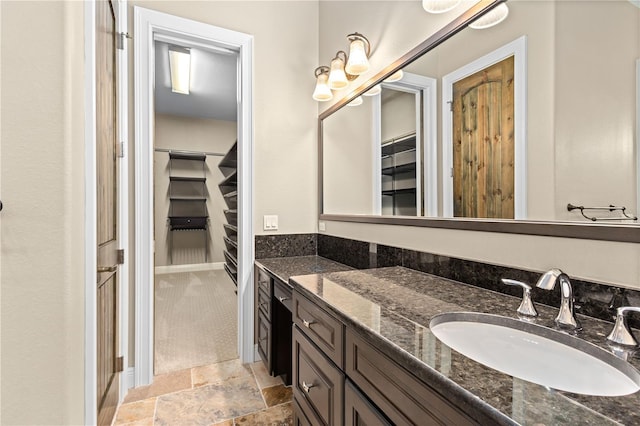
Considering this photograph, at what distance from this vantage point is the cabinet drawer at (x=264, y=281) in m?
1.94

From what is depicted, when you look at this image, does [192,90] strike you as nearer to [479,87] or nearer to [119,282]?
[119,282]

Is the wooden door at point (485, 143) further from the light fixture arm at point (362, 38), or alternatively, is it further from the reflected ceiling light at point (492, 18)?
the light fixture arm at point (362, 38)

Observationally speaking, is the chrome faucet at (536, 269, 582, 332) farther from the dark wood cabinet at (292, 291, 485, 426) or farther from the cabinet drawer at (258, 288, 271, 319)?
the cabinet drawer at (258, 288, 271, 319)

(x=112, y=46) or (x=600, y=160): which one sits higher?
(x=112, y=46)

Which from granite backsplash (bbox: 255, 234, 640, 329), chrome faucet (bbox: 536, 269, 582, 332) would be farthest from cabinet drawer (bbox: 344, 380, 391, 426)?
granite backsplash (bbox: 255, 234, 640, 329)

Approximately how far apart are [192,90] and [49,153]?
13.1ft

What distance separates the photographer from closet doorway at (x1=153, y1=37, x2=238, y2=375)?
3494 mm

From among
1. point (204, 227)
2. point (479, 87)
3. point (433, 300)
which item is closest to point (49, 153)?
point (433, 300)

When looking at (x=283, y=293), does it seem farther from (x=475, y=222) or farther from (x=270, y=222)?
(x=475, y=222)

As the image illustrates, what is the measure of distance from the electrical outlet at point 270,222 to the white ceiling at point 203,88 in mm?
1541

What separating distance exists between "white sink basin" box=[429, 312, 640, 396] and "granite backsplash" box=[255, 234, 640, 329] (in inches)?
8.3

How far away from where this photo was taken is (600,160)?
0.83 metres

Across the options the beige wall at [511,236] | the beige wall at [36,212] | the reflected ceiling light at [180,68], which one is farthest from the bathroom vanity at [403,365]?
the reflected ceiling light at [180,68]

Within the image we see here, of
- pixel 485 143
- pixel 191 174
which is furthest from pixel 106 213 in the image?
pixel 191 174
